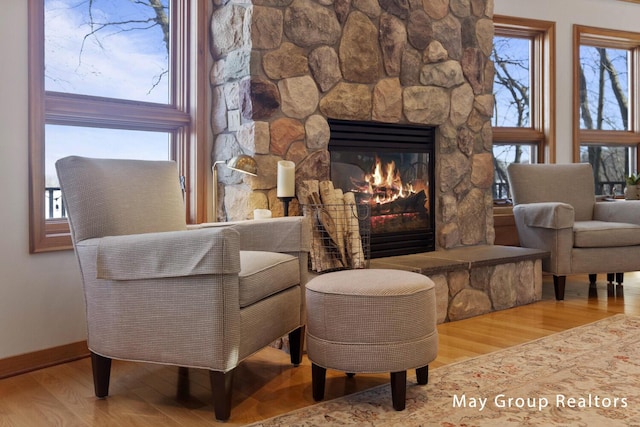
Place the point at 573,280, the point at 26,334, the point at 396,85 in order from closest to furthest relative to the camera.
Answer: the point at 26,334
the point at 396,85
the point at 573,280

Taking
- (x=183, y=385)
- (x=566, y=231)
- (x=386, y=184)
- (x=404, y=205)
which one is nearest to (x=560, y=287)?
(x=566, y=231)

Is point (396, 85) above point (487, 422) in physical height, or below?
above

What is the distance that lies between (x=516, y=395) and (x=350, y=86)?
80.7 inches

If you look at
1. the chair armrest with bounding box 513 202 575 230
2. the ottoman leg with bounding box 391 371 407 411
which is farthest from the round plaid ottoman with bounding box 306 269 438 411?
the chair armrest with bounding box 513 202 575 230

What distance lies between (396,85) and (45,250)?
229 centimetres

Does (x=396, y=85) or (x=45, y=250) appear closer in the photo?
(x=45, y=250)

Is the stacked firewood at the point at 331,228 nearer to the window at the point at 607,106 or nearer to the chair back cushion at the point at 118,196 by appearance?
the chair back cushion at the point at 118,196

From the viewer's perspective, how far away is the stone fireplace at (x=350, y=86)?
3.13 metres

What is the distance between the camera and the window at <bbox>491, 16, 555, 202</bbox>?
5.08 meters

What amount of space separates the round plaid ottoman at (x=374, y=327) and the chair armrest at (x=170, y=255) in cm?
38

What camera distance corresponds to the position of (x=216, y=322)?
1925 millimetres

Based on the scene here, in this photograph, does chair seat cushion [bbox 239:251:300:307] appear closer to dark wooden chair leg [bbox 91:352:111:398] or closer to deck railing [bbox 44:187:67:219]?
dark wooden chair leg [bbox 91:352:111:398]

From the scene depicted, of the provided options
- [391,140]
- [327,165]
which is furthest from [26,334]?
[391,140]

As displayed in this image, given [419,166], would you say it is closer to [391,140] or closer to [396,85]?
[391,140]
